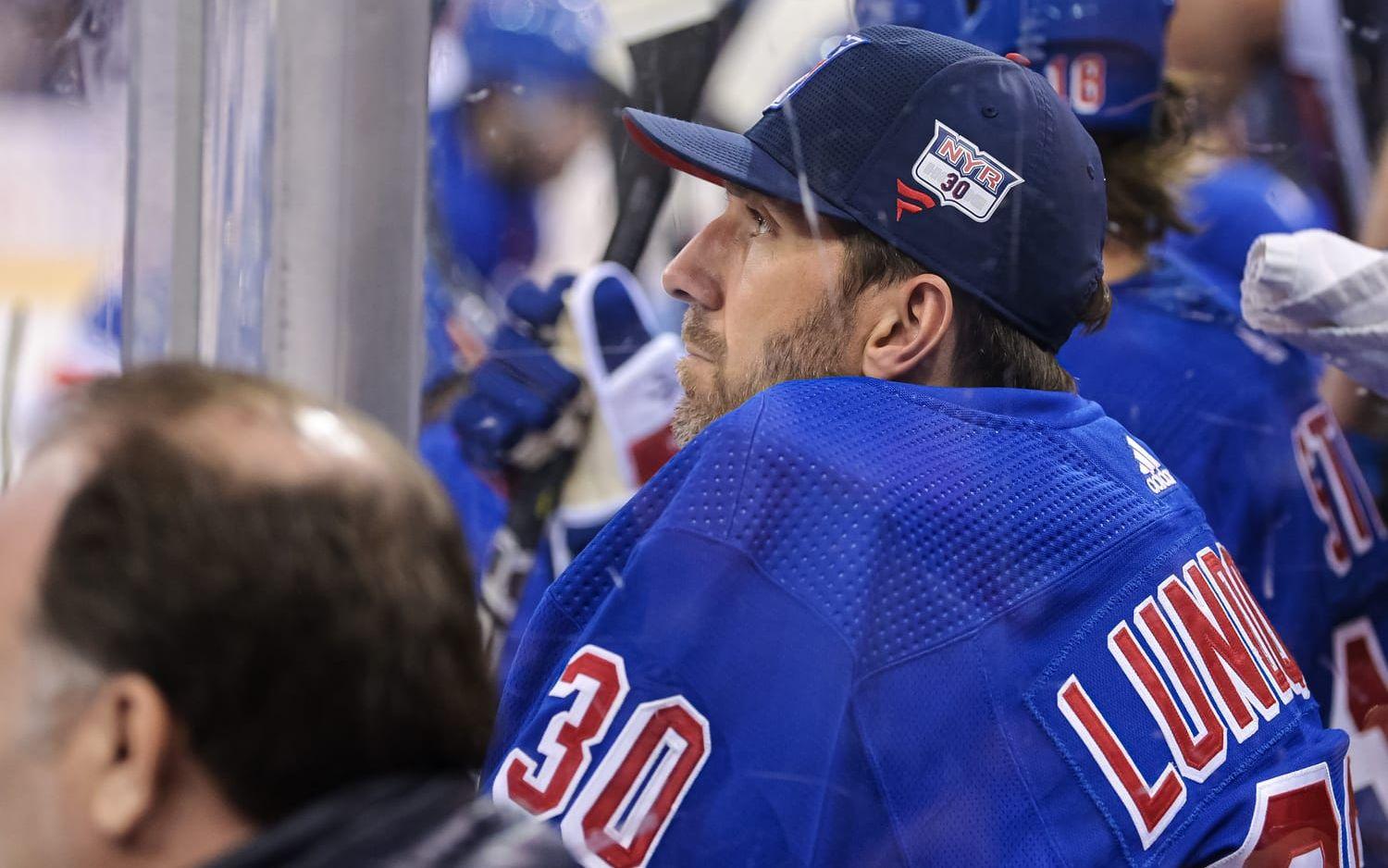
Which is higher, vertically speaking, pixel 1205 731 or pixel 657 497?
pixel 657 497

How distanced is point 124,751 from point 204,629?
0.07 metres

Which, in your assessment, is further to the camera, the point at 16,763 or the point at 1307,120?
the point at 1307,120

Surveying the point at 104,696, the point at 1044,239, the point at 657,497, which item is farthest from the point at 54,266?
the point at 104,696

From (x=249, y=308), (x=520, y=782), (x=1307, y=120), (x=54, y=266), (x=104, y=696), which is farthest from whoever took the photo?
(x=1307, y=120)

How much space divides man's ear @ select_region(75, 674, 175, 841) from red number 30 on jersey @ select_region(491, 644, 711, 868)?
0.41 meters

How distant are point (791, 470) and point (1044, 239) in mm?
422

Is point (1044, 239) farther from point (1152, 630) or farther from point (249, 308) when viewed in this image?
point (249, 308)

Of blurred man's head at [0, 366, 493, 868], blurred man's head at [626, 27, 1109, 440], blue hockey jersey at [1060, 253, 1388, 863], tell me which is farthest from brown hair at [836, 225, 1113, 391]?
blurred man's head at [0, 366, 493, 868]

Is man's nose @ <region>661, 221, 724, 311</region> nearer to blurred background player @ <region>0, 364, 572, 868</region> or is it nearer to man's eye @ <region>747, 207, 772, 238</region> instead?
man's eye @ <region>747, 207, 772, 238</region>

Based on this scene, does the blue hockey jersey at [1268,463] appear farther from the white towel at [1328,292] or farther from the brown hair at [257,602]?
the brown hair at [257,602]

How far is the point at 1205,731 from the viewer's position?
3.82 feet

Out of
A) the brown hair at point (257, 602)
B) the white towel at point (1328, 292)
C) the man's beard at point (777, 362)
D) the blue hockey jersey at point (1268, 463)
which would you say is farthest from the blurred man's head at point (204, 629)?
the blue hockey jersey at point (1268, 463)

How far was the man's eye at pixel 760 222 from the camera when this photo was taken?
4.76ft

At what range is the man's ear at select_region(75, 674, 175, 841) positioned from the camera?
2.19 feet
